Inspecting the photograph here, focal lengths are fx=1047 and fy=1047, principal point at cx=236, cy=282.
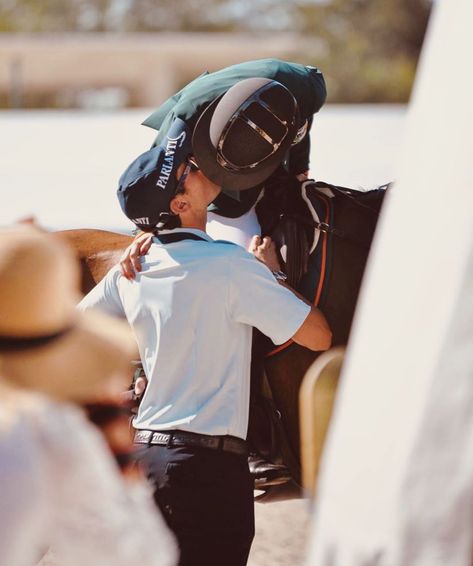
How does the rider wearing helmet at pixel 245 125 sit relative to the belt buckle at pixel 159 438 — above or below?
above

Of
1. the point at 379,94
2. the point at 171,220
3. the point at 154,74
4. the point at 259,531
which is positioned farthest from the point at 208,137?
the point at 379,94

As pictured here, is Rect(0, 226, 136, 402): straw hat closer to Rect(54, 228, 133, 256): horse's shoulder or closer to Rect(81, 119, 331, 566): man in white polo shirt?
Rect(81, 119, 331, 566): man in white polo shirt

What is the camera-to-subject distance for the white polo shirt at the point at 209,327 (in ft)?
9.11

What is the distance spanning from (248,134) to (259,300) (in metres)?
0.59

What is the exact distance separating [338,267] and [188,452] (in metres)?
0.93

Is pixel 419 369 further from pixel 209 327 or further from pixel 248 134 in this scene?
pixel 248 134

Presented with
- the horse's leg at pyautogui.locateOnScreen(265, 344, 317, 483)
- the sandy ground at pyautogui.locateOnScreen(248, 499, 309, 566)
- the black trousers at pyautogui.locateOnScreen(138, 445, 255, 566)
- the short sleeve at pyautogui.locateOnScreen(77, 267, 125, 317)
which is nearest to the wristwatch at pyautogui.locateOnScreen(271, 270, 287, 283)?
the horse's leg at pyautogui.locateOnScreen(265, 344, 317, 483)

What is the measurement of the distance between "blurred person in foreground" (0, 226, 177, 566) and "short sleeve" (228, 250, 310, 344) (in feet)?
3.65

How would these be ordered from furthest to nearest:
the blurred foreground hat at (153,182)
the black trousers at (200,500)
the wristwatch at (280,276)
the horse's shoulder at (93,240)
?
the horse's shoulder at (93,240) < the wristwatch at (280,276) < the blurred foreground hat at (153,182) < the black trousers at (200,500)

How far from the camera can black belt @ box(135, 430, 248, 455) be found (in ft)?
9.14

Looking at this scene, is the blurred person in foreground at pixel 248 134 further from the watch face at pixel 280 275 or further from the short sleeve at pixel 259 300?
the short sleeve at pixel 259 300

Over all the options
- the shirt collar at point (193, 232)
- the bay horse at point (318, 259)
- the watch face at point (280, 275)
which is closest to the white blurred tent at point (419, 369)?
the shirt collar at point (193, 232)

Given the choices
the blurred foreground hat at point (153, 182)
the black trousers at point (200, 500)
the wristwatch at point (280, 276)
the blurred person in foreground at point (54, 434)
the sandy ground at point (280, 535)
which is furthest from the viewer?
the sandy ground at point (280, 535)

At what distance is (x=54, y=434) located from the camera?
1.55 meters
